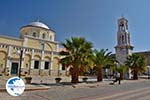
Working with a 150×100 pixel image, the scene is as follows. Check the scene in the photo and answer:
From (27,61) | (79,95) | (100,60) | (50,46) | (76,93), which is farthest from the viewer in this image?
(50,46)

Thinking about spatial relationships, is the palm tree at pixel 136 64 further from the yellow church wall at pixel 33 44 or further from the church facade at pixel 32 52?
the yellow church wall at pixel 33 44

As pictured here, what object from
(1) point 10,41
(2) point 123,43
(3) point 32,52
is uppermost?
(2) point 123,43

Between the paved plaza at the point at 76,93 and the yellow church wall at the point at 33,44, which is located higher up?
the yellow church wall at the point at 33,44

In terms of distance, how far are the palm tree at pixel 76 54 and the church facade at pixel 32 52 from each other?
15.8 meters

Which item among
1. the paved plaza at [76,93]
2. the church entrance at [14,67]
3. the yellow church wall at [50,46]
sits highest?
the yellow church wall at [50,46]

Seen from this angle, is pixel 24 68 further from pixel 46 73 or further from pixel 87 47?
pixel 87 47

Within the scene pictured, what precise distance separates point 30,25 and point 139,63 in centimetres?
2933

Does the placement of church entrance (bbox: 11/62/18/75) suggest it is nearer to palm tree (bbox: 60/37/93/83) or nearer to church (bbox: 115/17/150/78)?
palm tree (bbox: 60/37/93/83)

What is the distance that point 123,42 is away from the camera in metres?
51.8

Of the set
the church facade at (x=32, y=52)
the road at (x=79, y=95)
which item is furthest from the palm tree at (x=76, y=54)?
the church facade at (x=32, y=52)

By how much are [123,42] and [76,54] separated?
3126cm

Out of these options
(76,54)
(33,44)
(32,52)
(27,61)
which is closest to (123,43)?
(33,44)

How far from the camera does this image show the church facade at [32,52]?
125ft

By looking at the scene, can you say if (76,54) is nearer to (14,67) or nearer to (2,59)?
(2,59)
